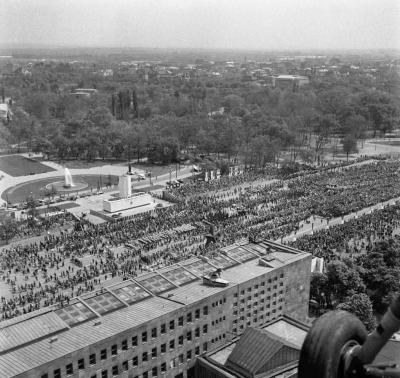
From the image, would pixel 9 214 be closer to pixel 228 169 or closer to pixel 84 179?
pixel 84 179

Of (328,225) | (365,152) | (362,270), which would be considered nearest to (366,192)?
(328,225)

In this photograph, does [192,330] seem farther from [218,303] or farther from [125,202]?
[125,202]

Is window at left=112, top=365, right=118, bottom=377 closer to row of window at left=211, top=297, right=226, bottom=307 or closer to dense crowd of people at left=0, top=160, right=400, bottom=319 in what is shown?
row of window at left=211, top=297, right=226, bottom=307

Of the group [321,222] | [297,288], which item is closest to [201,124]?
[321,222]

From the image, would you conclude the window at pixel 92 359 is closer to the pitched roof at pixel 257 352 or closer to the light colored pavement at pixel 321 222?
the pitched roof at pixel 257 352

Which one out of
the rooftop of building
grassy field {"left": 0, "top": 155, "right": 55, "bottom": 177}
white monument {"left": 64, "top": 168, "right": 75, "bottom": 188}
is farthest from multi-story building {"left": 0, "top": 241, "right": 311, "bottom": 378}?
grassy field {"left": 0, "top": 155, "right": 55, "bottom": 177}
